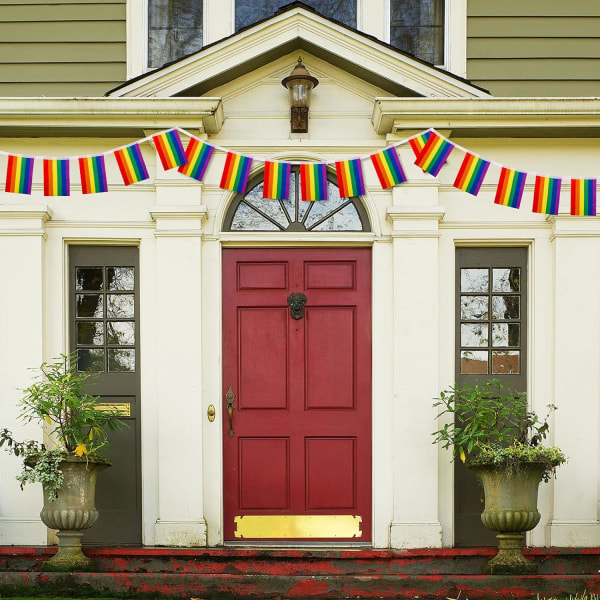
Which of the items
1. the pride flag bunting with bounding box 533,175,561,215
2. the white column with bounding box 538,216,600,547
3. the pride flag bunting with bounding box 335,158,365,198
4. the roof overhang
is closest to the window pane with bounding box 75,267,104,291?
the roof overhang

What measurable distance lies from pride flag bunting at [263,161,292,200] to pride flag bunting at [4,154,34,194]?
5.29 feet

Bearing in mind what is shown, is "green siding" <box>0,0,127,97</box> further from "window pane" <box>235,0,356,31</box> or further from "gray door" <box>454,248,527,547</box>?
"gray door" <box>454,248,527,547</box>

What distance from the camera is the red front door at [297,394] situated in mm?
6551

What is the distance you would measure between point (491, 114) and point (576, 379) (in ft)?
6.60

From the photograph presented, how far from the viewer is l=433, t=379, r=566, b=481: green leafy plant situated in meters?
5.92

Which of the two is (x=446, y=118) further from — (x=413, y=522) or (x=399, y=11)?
(x=413, y=522)

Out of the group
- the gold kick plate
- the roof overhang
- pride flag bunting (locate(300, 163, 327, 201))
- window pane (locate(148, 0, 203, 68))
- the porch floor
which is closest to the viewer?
the porch floor

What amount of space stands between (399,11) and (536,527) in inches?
163

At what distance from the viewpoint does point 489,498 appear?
600 cm

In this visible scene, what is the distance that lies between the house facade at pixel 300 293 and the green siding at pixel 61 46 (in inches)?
17.2

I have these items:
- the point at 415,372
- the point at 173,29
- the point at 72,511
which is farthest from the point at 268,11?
the point at 72,511

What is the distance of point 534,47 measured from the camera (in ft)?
22.9

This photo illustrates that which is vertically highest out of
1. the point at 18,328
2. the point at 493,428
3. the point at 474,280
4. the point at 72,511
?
the point at 474,280

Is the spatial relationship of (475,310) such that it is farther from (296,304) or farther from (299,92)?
(299,92)
